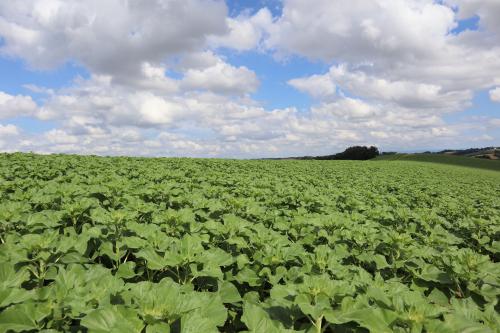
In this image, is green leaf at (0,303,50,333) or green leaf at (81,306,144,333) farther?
green leaf at (0,303,50,333)

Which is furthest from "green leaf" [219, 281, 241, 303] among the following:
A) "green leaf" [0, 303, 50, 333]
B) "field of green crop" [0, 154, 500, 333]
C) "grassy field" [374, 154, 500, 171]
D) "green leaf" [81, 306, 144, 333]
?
"grassy field" [374, 154, 500, 171]

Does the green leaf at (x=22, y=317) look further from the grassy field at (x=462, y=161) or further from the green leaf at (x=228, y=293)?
the grassy field at (x=462, y=161)

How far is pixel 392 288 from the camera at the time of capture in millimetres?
3121

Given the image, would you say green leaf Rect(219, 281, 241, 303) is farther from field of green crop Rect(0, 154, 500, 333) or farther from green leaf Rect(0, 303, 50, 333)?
green leaf Rect(0, 303, 50, 333)

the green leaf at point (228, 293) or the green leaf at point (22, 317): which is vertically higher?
the green leaf at point (22, 317)

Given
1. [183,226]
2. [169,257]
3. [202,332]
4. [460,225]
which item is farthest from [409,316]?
[460,225]

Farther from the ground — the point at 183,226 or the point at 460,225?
the point at 183,226

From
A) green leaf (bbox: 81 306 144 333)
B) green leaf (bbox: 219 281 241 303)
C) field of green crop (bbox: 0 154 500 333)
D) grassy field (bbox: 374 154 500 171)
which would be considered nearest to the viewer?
green leaf (bbox: 81 306 144 333)

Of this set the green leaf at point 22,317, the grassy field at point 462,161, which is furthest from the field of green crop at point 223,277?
the grassy field at point 462,161

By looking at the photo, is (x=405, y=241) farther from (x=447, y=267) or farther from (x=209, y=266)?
(x=209, y=266)

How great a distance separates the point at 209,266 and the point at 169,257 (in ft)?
1.23

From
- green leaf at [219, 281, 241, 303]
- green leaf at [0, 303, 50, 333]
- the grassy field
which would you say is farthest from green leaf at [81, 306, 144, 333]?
the grassy field

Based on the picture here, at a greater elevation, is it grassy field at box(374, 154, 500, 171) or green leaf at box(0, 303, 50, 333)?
green leaf at box(0, 303, 50, 333)

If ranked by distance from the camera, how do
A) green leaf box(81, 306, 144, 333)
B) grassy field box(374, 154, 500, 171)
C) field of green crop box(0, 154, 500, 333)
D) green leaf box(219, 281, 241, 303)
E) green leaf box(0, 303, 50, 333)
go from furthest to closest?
grassy field box(374, 154, 500, 171)
green leaf box(219, 281, 241, 303)
field of green crop box(0, 154, 500, 333)
green leaf box(0, 303, 50, 333)
green leaf box(81, 306, 144, 333)
